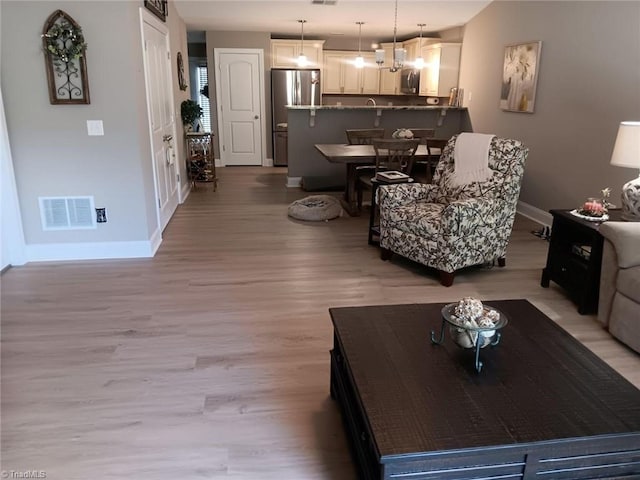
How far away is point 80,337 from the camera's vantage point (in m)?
2.80

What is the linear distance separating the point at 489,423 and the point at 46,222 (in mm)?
3802

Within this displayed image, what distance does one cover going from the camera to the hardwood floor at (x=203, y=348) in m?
1.93

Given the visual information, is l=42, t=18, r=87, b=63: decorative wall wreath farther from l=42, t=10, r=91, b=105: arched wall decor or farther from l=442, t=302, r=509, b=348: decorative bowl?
l=442, t=302, r=509, b=348: decorative bowl

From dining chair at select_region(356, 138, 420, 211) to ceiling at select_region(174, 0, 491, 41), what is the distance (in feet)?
7.96

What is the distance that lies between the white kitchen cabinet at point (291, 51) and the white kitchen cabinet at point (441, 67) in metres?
1.94

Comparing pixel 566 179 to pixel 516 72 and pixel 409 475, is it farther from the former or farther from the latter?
pixel 409 475

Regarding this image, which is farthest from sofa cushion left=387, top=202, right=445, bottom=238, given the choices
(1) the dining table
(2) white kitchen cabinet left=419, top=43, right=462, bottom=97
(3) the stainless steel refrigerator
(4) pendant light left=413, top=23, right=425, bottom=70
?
(3) the stainless steel refrigerator

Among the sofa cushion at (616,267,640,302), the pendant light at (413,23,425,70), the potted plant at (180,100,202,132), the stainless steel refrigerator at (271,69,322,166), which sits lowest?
the sofa cushion at (616,267,640,302)

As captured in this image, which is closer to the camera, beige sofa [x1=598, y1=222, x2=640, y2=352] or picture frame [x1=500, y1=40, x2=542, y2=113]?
beige sofa [x1=598, y1=222, x2=640, y2=352]

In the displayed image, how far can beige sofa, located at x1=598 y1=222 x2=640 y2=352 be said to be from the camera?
2.63 metres

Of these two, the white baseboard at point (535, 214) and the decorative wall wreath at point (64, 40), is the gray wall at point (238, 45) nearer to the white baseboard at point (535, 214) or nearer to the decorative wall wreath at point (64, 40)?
the white baseboard at point (535, 214)

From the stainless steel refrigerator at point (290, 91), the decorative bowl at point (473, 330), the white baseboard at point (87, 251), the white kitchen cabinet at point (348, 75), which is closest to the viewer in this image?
the decorative bowl at point (473, 330)

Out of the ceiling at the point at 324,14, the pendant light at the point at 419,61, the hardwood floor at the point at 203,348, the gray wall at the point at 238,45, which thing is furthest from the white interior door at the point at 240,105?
the hardwood floor at the point at 203,348

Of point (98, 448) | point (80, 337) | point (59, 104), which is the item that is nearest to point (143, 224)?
point (59, 104)
